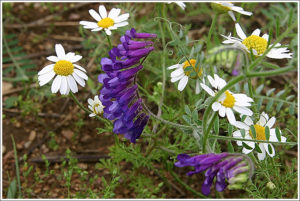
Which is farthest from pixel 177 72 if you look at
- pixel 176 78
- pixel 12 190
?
pixel 12 190

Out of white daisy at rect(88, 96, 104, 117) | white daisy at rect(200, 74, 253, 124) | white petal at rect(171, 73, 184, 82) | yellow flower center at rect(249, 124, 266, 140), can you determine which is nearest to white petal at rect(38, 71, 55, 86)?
white daisy at rect(88, 96, 104, 117)

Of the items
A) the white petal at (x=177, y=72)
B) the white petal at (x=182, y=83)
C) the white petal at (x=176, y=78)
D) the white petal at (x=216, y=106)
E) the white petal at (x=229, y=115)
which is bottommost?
the white petal at (x=229, y=115)

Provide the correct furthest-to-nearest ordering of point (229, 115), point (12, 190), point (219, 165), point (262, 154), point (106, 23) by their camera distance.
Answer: point (12, 190) < point (106, 23) < point (262, 154) < point (229, 115) < point (219, 165)

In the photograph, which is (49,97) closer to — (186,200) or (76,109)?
(76,109)

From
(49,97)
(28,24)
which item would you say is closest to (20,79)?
(49,97)

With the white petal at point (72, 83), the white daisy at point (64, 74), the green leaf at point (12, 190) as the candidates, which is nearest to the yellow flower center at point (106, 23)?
the white daisy at point (64, 74)

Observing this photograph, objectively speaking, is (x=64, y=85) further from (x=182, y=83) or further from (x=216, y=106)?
(x=216, y=106)

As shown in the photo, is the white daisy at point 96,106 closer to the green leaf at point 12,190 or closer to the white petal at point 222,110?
the white petal at point 222,110
